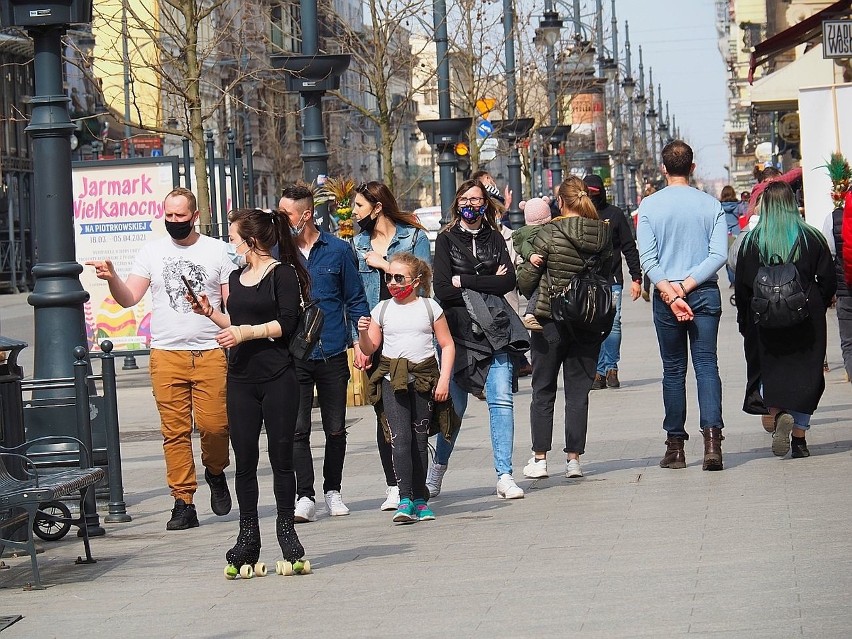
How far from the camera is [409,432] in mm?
9258

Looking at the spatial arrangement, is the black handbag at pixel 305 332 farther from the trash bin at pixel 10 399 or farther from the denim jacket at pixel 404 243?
the denim jacket at pixel 404 243

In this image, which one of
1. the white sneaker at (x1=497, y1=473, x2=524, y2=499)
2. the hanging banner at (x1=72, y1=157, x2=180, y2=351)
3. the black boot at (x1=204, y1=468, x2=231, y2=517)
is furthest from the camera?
the hanging banner at (x1=72, y1=157, x2=180, y2=351)

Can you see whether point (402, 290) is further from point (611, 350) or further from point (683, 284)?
point (611, 350)

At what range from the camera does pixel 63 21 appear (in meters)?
9.86

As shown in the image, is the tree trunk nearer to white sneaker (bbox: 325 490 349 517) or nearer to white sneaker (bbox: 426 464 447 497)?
white sneaker (bbox: 426 464 447 497)

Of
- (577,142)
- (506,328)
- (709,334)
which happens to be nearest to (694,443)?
(709,334)

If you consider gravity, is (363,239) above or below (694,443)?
above

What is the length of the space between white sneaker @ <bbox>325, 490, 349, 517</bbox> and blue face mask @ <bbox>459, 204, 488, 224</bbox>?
5.83ft

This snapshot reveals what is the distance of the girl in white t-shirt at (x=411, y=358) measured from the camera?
362 inches

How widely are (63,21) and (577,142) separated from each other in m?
62.0

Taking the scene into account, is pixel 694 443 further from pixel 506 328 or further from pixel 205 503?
pixel 205 503

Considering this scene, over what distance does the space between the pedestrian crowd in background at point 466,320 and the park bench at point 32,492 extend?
844 millimetres

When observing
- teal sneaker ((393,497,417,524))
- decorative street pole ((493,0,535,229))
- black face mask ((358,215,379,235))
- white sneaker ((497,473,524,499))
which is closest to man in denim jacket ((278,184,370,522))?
black face mask ((358,215,379,235))

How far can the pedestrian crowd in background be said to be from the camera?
929cm
